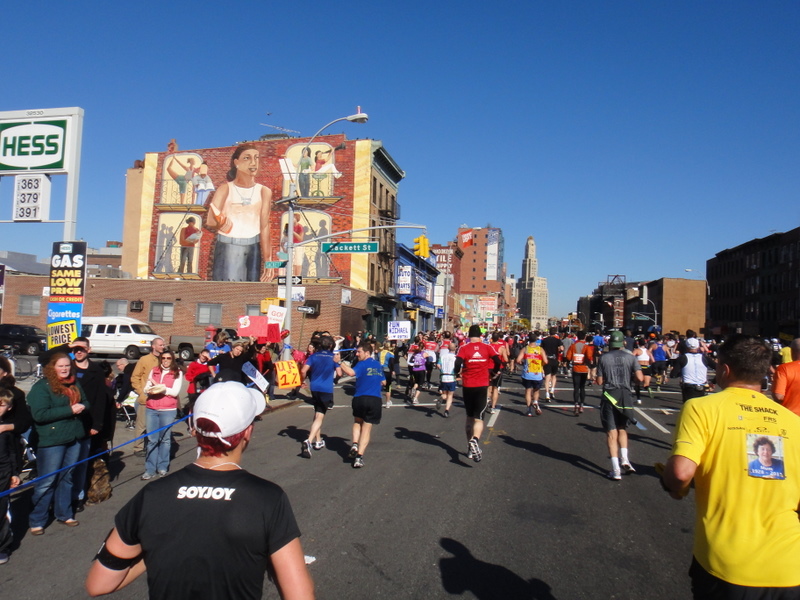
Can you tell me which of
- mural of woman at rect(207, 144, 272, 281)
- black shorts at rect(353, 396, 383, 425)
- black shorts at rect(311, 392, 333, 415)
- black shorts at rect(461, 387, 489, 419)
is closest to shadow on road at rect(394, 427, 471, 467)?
black shorts at rect(461, 387, 489, 419)

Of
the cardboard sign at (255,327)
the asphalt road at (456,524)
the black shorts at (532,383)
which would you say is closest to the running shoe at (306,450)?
the asphalt road at (456,524)

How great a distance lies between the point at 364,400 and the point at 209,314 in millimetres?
33204

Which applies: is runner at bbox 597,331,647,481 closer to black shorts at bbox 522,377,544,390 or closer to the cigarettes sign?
black shorts at bbox 522,377,544,390

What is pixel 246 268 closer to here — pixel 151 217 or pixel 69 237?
pixel 151 217

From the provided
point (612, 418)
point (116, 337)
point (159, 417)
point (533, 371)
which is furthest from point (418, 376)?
point (116, 337)

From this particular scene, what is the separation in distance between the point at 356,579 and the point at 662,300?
96.4 meters

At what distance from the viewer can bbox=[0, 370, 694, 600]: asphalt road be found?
4.88 metres

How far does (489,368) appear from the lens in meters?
9.49

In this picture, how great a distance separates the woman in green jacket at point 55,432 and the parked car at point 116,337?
2592 centimetres

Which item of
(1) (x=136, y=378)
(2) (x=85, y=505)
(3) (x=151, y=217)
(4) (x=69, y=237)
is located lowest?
(2) (x=85, y=505)

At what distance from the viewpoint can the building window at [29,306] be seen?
41906 mm

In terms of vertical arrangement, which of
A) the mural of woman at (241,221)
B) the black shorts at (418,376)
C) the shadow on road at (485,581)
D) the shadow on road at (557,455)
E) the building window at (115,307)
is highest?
the mural of woman at (241,221)

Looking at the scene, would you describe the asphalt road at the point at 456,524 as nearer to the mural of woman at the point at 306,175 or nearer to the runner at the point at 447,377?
the runner at the point at 447,377

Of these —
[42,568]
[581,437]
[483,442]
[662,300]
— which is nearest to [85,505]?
[42,568]
